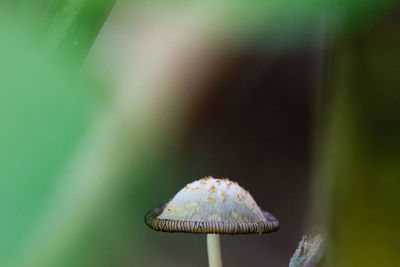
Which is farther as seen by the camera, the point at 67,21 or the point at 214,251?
the point at 214,251

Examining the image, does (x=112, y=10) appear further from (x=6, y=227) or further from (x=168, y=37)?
(x=6, y=227)

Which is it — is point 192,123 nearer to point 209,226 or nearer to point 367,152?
point 209,226

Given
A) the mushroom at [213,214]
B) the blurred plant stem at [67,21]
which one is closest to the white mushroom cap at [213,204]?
the mushroom at [213,214]

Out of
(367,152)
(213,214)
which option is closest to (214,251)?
(213,214)

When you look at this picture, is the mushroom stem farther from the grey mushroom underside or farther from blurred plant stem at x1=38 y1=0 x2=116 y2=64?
blurred plant stem at x1=38 y1=0 x2=116 y2=64

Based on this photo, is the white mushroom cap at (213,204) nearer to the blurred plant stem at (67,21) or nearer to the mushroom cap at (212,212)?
the mushroom cap at (212,212)

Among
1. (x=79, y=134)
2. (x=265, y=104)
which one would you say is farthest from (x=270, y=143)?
(x=79, y=134)

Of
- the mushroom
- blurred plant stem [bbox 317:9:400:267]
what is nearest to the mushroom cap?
the mushroom
